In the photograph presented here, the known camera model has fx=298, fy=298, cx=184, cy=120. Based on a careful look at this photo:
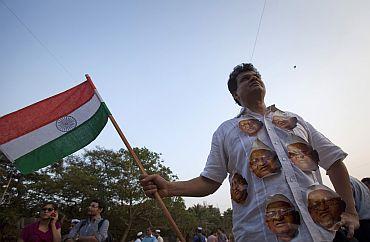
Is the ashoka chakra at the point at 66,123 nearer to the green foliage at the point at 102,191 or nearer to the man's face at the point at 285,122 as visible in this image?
the man's face at the point at 285,122

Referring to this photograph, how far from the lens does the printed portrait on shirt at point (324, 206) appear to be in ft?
4.66

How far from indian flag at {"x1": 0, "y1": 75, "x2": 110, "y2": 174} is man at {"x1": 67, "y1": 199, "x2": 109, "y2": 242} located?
1771 millimetres

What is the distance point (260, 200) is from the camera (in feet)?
4.92

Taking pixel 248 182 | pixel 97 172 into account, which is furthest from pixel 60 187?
pixel 248 182

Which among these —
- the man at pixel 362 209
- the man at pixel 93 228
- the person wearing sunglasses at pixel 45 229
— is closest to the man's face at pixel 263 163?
the man at pixel 362 209

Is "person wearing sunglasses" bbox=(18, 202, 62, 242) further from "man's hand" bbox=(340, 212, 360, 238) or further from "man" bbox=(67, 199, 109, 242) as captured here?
"man's hand" bbox=(340, 212, 360, 238)

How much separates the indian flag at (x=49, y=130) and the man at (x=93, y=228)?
177 cm

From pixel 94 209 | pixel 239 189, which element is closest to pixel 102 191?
pixel 94 209

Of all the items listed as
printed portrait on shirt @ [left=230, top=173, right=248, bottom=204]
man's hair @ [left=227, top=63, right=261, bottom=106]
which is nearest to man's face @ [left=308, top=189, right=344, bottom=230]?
printed portrait on shirt @ [left=230, top=173, right=248, bottom=204]

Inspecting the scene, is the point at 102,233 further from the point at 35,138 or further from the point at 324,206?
the point at 324,206

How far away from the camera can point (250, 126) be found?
181cm

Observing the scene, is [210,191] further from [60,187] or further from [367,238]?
[60,187]

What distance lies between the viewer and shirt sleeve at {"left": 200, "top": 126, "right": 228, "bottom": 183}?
72.7 inches

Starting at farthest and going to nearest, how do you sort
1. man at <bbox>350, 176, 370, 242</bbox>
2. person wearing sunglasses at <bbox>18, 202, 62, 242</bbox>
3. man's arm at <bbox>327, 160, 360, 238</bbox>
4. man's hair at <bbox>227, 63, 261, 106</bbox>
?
person wearing sunglasses at <bbox>18, 202, 62, 242</bbox> → man at <bbox>350, 176, 370, 242</bbox> → man's hair at <bbox>227, 63, 261, 106</bbox> → man's arm at <bbox>327, 160, 360, 238</bbox>
